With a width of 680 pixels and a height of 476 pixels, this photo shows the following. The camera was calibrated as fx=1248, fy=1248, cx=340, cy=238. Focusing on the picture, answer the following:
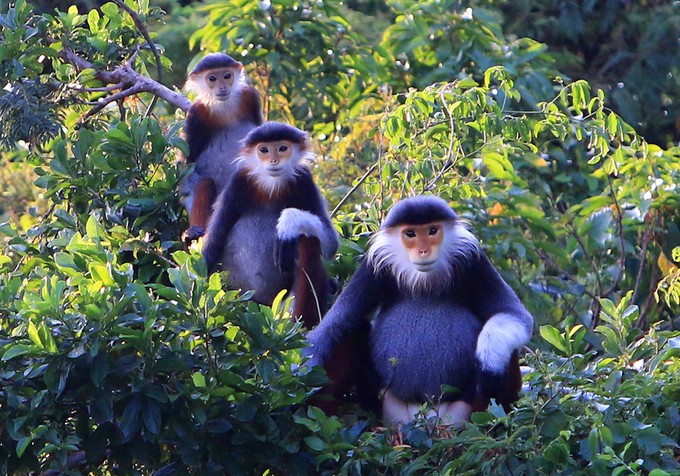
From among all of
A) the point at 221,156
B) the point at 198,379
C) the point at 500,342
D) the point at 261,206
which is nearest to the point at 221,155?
the point at 221,156

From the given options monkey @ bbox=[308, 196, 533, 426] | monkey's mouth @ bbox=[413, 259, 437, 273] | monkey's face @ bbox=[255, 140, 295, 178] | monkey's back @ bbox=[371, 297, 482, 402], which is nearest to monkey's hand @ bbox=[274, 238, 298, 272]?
monkey's face @ bbox=[255, 140, 295, 178]

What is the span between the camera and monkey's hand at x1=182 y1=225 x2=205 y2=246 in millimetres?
4262

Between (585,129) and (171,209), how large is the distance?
1.42 m

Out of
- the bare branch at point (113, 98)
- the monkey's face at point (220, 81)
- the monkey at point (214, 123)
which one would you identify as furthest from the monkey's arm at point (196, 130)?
the bare branch at point (113, 98)

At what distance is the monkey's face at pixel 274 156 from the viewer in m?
4.28

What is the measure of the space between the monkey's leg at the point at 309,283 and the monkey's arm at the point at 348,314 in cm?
29

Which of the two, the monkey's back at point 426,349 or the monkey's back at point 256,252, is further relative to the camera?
the monkey's back at point 256,252

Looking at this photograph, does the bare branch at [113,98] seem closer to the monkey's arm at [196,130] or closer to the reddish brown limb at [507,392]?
the monkey's arm at [196,130]

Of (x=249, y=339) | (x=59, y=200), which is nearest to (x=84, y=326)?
(x=249, y=339)

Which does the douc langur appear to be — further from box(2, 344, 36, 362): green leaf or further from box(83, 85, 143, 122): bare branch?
box(2, 344, 36, 362): green leaf

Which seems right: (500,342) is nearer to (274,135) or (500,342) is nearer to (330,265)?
(330,265)

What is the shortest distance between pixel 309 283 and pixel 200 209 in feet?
2.16

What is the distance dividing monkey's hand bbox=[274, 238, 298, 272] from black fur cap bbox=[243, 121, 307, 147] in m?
0.44

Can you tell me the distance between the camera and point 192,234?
4.27m
